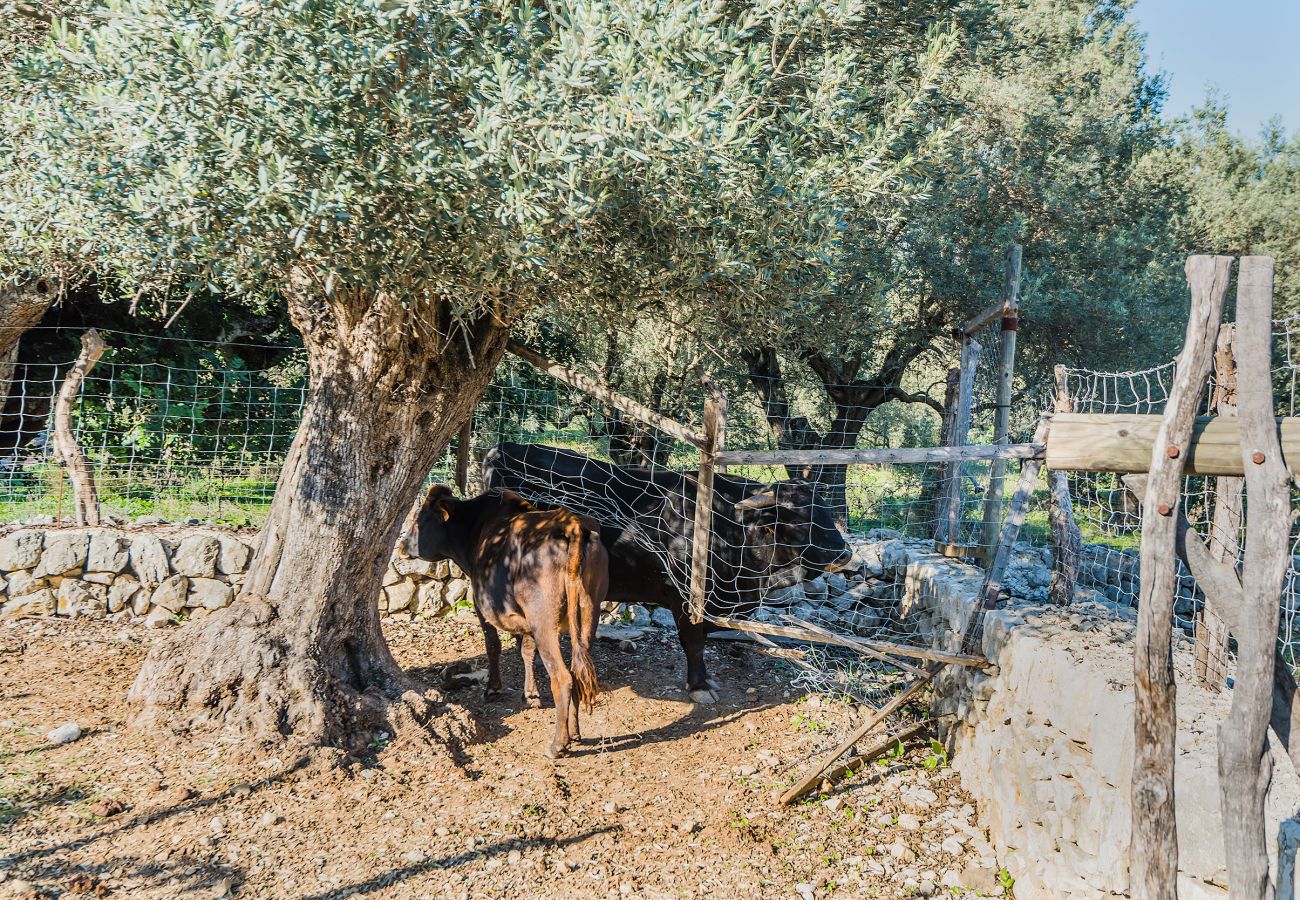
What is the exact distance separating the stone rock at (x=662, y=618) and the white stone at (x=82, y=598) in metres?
4.82

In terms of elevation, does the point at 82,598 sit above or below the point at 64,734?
above

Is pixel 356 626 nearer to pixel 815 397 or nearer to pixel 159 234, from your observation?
pixel 159 234

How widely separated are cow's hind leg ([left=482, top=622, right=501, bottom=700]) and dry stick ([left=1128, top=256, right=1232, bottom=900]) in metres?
4.57

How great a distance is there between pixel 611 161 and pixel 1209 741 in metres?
3.35

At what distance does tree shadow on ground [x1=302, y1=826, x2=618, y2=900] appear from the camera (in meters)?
3.93

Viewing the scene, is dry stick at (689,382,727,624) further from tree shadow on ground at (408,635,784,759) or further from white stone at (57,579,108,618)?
white stone at (57,579,108,618)

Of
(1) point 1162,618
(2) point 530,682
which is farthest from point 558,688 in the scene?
(1) point 1162,618

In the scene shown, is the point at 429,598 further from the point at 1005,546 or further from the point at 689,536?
the point at 1005,546

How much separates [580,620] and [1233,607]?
3.77 m

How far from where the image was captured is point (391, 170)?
389cm

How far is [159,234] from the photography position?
3955 millimetres

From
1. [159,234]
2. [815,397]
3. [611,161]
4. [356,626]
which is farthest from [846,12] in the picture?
[815,397]

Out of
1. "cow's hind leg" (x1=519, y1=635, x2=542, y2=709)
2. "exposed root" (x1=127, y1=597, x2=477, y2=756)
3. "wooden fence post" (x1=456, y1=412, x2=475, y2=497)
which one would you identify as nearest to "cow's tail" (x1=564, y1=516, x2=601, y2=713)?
"cow's hind leg" (x1=519, y1=635, x2=542, y2=709)

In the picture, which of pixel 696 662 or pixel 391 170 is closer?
pixel 391 170
